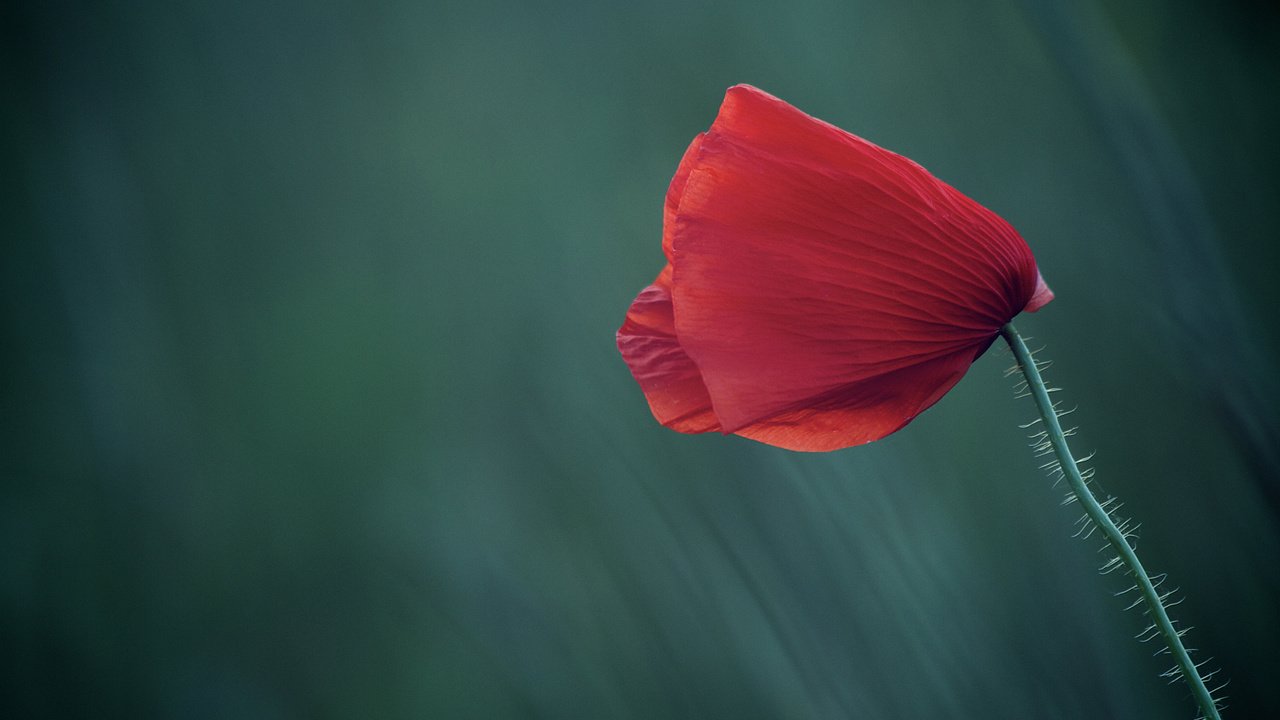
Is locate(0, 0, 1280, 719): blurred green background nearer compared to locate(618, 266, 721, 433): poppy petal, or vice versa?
locate(618, 266, 721, 433): poppy petal

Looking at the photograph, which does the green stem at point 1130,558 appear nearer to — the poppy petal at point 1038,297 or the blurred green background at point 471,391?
the poppy petal at point 1038,297

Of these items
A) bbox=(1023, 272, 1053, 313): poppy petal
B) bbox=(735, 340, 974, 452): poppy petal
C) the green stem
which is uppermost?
bbox=(1023, 272, 1053, 313): poppy petal

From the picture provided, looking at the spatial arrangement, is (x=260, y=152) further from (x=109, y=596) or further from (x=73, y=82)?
(x=109, y=596)

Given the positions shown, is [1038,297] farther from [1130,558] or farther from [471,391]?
[471,391]

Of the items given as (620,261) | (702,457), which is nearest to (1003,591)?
(702,457)

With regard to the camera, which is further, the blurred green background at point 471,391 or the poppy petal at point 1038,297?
the blurred green background at point 471,391

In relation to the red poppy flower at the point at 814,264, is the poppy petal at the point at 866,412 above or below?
below

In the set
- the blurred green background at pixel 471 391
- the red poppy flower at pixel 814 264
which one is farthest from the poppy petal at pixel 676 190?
the blurred green background at pixel 471 391

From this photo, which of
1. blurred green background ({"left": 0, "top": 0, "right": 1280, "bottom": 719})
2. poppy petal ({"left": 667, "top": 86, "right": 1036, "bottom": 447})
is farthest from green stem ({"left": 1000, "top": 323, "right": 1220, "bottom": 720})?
blurred green background ({"left": 0, "top": 0, "right": 1280, "bottom": 719})

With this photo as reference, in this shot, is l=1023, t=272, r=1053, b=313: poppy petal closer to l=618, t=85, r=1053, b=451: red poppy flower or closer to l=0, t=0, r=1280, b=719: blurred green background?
l=618, t=85, r=1053, b=451: red poppy flower
